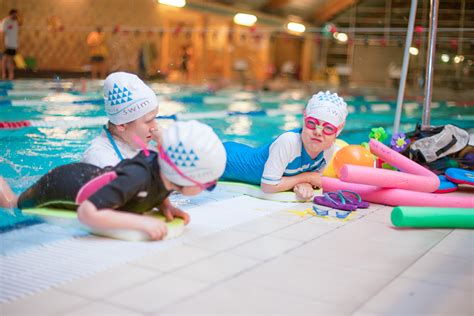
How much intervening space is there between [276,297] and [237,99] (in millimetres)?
13453

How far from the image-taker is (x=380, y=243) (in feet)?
10.1

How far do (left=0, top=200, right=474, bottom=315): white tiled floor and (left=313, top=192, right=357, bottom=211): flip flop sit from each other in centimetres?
50

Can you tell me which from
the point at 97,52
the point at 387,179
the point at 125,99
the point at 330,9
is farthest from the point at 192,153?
the point at 330,9

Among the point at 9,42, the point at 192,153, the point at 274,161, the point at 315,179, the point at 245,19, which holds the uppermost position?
the point at 245,19

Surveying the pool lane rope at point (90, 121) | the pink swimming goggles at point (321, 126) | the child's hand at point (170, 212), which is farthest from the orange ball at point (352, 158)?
the pool lane rope at point (90, 121)

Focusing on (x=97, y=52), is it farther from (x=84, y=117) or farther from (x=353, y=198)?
(x=353, y=198)

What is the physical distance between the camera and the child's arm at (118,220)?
2742mm

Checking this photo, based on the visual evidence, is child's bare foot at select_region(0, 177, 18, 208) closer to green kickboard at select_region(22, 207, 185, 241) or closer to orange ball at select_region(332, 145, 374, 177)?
green kickboard at select_region(22, 207, 185, 241)

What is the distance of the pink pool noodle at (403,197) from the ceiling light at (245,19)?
21.9 meters

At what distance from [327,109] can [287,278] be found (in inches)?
66.8

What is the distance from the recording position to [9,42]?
1041cm

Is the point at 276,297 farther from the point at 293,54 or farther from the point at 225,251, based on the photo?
the point at 293,54

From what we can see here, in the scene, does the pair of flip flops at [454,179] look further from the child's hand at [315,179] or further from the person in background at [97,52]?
the person in background at [97,52]

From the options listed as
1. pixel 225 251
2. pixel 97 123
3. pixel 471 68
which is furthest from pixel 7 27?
pixel 225 251
